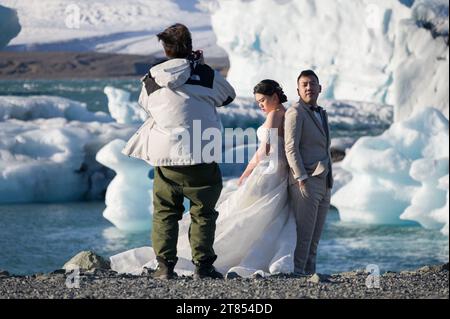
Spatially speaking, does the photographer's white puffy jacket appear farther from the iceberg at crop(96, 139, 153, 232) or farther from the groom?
the iceberg at crop(96, 139, 153, 232)

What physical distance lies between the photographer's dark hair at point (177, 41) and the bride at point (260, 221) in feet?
2.11

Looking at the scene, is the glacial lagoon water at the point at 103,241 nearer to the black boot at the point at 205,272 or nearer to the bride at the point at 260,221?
the bride at the point at 260,221

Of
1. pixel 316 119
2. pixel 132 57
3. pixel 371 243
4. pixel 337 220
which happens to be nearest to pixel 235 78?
pixel 132 57

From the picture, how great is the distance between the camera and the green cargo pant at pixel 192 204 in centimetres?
408

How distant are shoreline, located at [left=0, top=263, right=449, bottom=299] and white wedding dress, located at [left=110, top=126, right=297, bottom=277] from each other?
0.87 ft

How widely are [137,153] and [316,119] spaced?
90 centimetres

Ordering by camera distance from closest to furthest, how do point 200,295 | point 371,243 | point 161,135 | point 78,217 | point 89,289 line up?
point 200,295 < point 89,289 < point 161,135 < point 371,243 < point 78,217

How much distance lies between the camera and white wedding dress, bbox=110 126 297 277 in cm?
465

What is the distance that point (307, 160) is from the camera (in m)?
4.57

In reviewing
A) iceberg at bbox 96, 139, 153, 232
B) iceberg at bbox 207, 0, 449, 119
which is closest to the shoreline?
iceberg at bbox 96, 139, 153, 232

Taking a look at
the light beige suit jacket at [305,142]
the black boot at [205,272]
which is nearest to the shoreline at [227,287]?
the black boot at [205,272]
